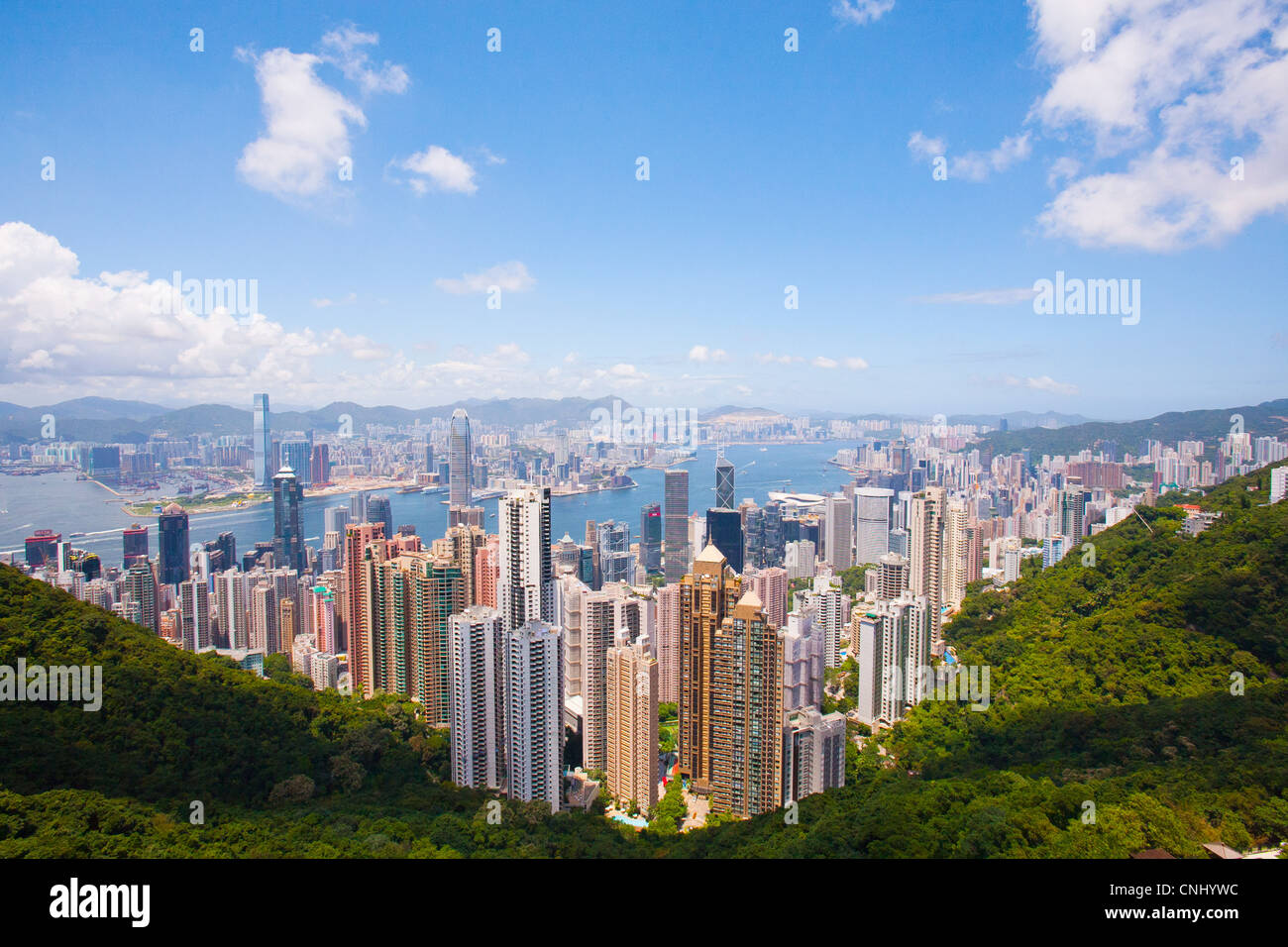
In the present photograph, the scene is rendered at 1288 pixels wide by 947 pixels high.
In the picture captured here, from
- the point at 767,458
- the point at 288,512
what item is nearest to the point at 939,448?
the point at 767,458

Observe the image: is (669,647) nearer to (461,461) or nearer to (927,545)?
(927,545)

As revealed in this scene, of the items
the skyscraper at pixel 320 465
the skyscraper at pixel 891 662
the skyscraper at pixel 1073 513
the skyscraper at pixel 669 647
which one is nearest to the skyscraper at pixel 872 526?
the skyscraper at pixel 1073 513

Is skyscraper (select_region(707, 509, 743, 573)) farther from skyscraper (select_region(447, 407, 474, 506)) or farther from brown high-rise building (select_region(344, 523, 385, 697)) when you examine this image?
skyscraper (select_region(447, 407, 474, 506))

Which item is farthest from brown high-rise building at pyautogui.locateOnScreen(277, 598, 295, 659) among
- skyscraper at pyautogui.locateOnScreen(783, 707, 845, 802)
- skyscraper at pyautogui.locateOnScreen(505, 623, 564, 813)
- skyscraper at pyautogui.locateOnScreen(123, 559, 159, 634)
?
skyscraper at pyautogui.locateOnScreen(783, 707, 845, 802)

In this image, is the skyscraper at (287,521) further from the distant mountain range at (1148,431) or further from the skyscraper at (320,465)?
the distant mountain range at (1148,431)
